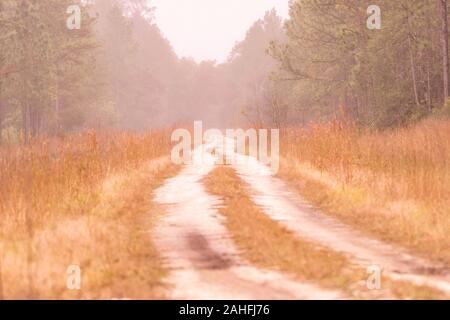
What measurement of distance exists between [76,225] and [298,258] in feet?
10.8

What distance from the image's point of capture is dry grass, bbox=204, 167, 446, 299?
5.79 metres

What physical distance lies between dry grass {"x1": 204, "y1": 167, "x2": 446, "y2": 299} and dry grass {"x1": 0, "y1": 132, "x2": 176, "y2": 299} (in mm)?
1285

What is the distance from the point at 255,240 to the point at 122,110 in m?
54.0

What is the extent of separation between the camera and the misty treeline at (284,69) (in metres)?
21.4

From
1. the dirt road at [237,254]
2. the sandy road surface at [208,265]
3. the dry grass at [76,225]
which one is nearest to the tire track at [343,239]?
the dirt road at [237,254]

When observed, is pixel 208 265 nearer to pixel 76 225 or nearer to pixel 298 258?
pixel 298 258

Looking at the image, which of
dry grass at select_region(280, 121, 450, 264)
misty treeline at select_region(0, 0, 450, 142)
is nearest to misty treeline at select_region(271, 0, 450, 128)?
misty treeline at select_region(0, 0, 450, 142)

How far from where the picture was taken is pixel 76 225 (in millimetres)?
8406

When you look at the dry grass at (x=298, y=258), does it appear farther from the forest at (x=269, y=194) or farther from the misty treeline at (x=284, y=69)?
the misty treeline at (x=284, y=69)

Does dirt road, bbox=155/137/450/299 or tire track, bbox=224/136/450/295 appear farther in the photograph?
tire track, bbox=224/136/450/295

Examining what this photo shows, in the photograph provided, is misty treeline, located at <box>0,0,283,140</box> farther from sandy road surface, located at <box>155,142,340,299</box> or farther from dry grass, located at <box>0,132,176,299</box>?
sandy road surface, located at <box>155,142,340,299</box>

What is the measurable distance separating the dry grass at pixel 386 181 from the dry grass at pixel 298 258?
4.83ft

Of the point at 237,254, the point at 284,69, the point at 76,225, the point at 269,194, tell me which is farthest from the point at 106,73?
the point at 237,254

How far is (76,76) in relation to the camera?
40312 millimetres
